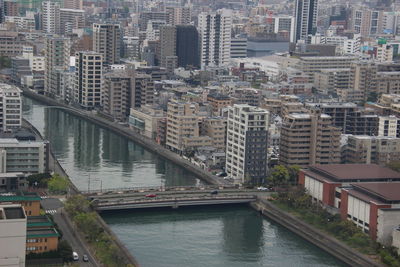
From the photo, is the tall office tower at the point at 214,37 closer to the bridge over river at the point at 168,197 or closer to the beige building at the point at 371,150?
the beige building at the point at 371,150

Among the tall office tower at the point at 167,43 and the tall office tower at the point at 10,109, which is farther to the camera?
the tall office tower at the point at 167,43

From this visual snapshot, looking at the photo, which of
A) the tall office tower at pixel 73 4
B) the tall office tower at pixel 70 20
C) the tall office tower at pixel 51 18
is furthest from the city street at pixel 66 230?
the tall office tower at pixel 73 4

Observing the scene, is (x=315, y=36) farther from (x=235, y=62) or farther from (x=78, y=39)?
(x=78, y=39)

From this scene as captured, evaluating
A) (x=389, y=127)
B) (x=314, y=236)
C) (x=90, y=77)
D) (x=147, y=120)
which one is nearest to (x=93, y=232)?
(x=314, y=236)

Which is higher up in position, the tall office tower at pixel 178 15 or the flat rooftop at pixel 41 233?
the tall office tower at pixel 178 15

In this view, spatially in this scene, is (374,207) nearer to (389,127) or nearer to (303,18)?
(389,127)
